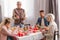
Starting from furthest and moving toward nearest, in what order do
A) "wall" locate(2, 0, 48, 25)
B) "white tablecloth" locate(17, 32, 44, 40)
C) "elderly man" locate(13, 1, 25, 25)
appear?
"wall" locate(2, 0, 48, 25) < "elderly man" locate(13, 1, 25, 25) < "white tablecloth" locate(17, 32, 44, 40)

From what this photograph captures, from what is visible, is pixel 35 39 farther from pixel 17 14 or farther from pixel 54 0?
pixel 54 0

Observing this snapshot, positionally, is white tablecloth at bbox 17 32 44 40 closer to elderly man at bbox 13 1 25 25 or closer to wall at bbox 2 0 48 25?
elderly man at bbox 13 1 25 25

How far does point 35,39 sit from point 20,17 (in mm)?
1697

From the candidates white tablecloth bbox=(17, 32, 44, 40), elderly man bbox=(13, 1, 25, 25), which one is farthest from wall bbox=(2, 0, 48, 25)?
white tablecloth bbox=(17, 32, 44, 40)

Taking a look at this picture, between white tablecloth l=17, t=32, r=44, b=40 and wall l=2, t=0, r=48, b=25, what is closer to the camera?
white tablecloth l=17, t=32, r=44, b=40

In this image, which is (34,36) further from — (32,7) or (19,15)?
(32,7)

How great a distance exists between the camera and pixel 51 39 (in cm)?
416

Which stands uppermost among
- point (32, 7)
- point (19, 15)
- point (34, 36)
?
point (32, 7)

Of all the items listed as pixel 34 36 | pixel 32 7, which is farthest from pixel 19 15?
pixel 34 36

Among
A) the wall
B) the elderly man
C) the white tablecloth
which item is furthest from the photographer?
the wall

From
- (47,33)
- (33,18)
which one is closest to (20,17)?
(33,18)

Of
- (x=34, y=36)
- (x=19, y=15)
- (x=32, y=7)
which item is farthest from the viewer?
(x=32, y=7)

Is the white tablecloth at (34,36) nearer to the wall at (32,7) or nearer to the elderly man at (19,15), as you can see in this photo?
the elderly man at (19,15)

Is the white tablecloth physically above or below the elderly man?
below
